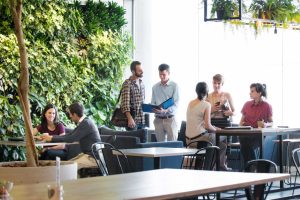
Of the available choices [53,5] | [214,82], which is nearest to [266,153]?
[214,82]

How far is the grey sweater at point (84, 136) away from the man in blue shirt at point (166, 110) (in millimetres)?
2110

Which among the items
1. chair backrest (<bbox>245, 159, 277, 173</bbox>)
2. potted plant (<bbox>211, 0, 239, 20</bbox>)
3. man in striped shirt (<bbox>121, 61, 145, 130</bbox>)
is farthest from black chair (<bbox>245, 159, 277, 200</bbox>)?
potted plant (<bbox>211, 0, 239, 20</bbox>)

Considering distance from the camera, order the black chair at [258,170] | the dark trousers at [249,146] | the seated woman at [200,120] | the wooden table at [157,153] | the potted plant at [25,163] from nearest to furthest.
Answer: the black chair at [258,170] → the potted plant at [25,163] → the wooden table at [157,153] → the seated woman at [200,120] → the dark trousers at [249,146]

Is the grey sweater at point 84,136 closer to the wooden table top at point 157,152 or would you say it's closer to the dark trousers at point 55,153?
the wooden table top at point 157,152

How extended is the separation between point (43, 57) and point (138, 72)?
1.70 m

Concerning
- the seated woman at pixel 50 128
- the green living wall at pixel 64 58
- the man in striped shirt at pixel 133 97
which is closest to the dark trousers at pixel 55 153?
the seated woman at pixel 50 128

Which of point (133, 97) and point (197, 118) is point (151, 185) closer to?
point (197, 118)

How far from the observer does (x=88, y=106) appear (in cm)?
1337

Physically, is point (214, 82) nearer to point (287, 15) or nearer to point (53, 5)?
point (287, 15)

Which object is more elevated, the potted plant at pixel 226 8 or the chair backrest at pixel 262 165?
the potted plant at pixel 226 8

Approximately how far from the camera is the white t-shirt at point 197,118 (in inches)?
412

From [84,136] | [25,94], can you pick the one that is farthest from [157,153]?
[25,94]

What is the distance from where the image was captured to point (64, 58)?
12.8 m

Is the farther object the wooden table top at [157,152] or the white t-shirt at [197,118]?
the white t-shirt at [197,118]
